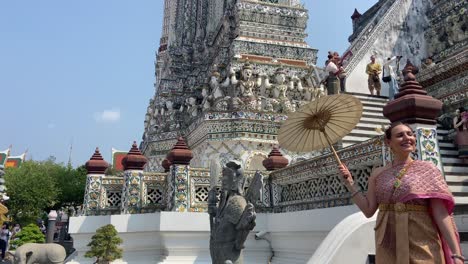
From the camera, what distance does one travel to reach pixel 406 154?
3.12 metres

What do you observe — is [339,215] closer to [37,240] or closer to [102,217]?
[102,217]

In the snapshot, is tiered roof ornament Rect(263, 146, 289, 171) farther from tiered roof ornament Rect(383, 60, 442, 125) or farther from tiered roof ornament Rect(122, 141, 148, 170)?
tiered roof ornament Rect(383, 60, 442, 125)

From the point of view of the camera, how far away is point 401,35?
16828mm

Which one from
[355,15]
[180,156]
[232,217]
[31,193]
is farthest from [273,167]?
[31,193]

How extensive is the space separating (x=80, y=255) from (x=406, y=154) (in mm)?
8420

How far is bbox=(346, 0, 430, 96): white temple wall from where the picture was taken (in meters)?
16.1

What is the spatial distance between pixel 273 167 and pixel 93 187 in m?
4.02

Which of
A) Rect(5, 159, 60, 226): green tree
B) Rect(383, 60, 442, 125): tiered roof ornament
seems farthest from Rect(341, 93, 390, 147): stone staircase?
Rect(5, 159, 60, 226): green tree

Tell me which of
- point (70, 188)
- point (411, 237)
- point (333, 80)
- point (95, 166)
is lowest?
point (411, 237)

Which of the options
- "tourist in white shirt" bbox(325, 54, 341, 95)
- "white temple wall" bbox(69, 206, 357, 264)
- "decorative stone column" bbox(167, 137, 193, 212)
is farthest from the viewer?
"tourist in white shirt" bbox(325, 54, 341, 95)

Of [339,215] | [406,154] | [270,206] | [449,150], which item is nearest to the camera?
[406,154]

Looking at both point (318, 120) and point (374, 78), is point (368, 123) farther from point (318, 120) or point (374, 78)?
point (318, 120)

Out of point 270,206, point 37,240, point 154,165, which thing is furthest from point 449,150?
point 154,165

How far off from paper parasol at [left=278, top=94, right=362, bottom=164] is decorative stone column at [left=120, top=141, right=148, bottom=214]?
467 cm
